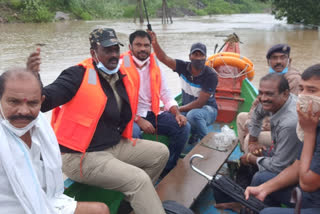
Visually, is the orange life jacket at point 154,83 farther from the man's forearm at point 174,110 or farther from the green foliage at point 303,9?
the green foliage at point 303,9

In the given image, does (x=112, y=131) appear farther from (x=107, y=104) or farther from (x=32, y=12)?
(x=32, y=12)

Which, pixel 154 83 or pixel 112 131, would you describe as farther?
pixel 154 83

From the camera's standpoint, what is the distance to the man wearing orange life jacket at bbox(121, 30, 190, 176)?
293 centimetres

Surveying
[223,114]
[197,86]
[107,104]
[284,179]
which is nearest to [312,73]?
[284,179]

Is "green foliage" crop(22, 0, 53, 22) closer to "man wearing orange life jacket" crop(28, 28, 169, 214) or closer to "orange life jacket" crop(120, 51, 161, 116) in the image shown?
"orange life jacket" crop(120, 51, 161, 116)

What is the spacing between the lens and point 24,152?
4.91 feet

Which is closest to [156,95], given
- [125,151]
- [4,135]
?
[125,151]

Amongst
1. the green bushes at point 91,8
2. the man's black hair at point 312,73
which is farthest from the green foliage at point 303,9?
the man's black hair at point 312,73

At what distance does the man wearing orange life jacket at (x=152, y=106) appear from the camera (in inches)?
115

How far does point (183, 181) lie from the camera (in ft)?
7.89

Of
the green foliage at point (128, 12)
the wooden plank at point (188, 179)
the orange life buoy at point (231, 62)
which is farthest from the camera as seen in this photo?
the green foliage at point (128, 12)

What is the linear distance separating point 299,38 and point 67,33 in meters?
14.7

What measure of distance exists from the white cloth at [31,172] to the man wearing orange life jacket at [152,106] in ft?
4.10

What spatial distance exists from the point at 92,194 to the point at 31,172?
2.79 ft
